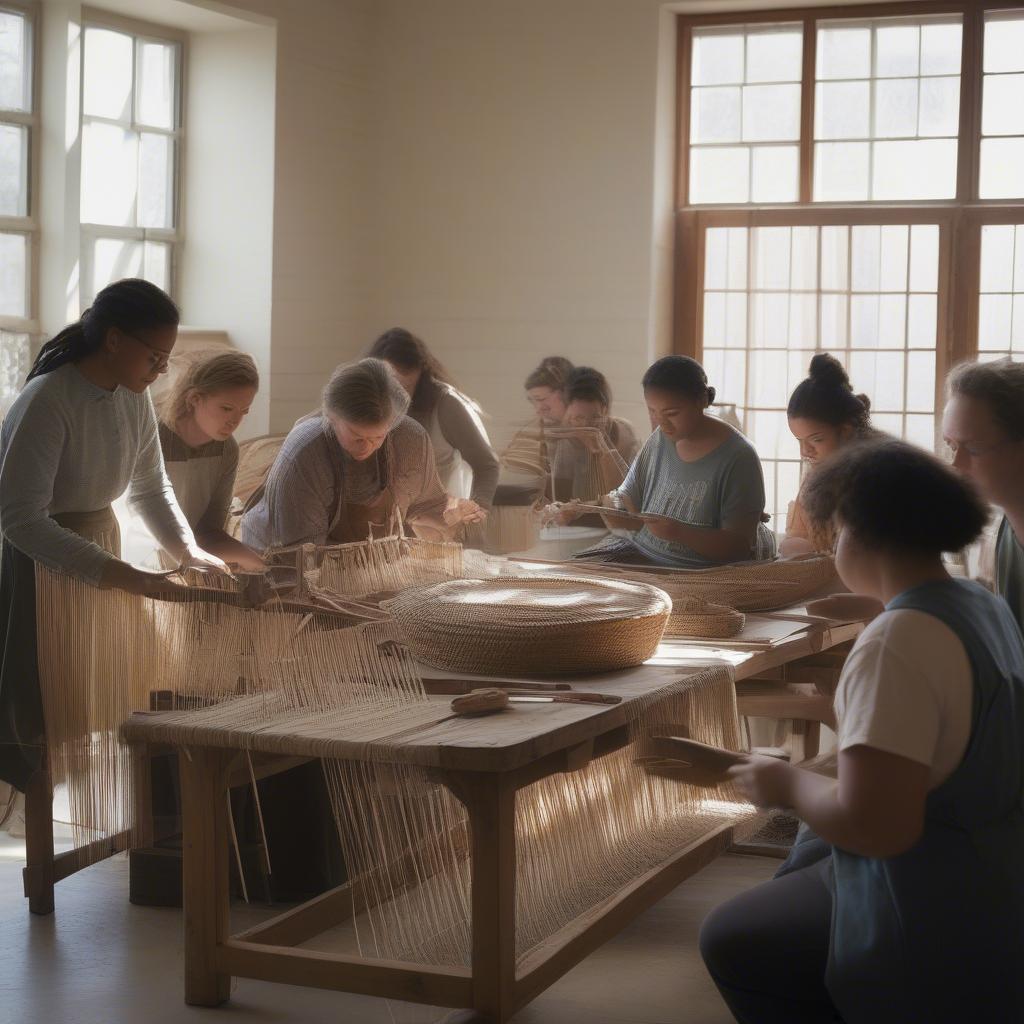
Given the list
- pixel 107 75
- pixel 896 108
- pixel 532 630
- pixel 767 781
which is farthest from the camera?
pixel 896 108

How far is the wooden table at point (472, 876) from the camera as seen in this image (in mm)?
2342

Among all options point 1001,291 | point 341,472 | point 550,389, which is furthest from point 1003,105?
point 341,472

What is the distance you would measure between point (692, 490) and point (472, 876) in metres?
1.88

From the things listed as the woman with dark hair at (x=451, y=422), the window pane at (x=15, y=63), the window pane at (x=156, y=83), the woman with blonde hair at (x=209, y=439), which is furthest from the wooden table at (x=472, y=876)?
the window pane at (x=156, y=83)

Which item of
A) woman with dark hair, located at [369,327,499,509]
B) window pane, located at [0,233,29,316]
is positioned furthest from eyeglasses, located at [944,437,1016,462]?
window pane, located at [0,233,29,316]

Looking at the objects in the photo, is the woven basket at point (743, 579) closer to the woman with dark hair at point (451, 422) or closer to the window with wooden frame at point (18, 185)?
the woman with dark hair at point (451, 422)

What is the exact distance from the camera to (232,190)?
252 inches

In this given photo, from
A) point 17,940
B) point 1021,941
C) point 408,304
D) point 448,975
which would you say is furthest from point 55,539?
point 408,304

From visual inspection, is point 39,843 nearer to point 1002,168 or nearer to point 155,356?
point 155,356

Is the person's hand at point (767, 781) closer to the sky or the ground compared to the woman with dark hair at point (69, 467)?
closer to the ground

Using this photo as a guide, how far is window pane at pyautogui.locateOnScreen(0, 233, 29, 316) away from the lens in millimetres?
5586

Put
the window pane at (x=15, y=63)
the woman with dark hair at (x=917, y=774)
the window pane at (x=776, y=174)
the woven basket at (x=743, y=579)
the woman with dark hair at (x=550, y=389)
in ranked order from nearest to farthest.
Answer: the woman with dark hair at (x=917, y=774) → the woven basket at (x=743, y=579) → the window pane at (x=15, y=63) → the woman with dark hair at (x=550, y=389) → the window pane at (x=776, y=174)

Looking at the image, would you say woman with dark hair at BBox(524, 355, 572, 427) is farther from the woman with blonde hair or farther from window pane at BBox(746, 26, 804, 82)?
the woman with blonde hair

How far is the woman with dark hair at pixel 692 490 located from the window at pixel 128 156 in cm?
281
